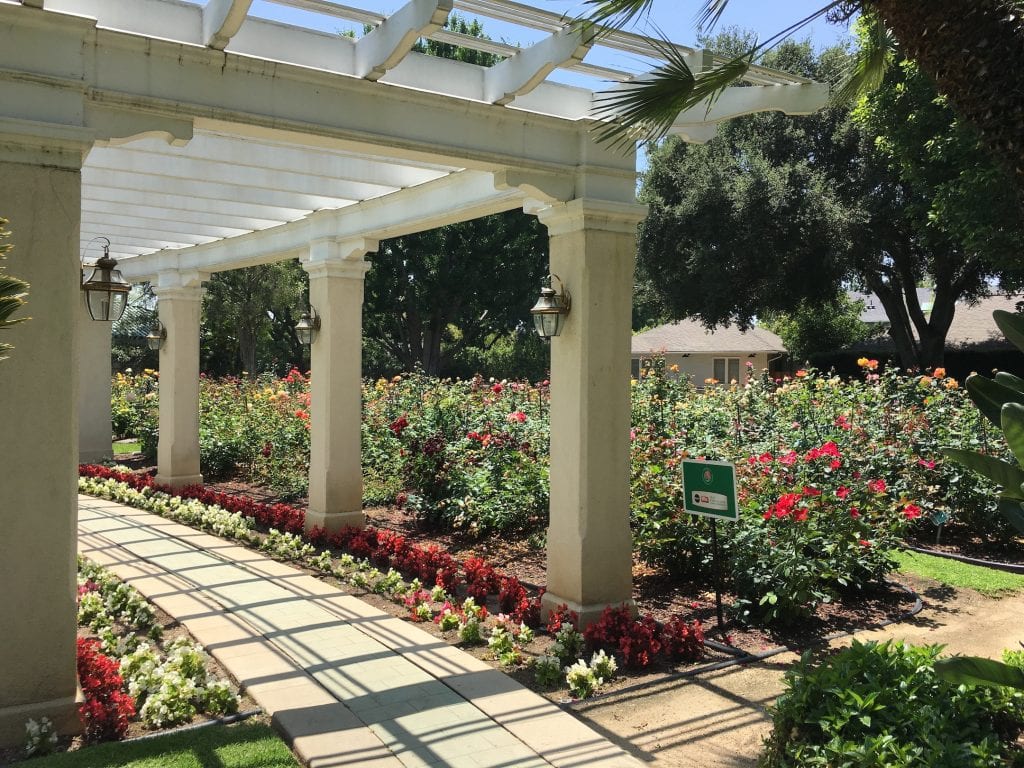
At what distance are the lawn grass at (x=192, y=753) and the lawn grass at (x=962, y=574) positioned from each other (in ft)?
19.7

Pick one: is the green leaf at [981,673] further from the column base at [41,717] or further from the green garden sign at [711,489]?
the column base at [41,717]

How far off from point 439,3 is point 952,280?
73.1 feet

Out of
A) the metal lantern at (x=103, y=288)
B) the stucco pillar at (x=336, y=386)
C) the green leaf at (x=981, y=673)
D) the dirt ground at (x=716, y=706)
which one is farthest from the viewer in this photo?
the stucco pillar at (x=336, y=386)

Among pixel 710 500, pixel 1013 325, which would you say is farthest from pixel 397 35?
pixel 710 500

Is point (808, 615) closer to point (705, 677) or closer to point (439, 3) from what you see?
point (705, 677)

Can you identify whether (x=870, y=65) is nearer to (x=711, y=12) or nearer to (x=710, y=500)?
(x=711, y=12)

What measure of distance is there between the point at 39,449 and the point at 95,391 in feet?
37.6

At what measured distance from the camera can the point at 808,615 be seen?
6332 millimetres

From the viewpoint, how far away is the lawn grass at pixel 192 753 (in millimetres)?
3957

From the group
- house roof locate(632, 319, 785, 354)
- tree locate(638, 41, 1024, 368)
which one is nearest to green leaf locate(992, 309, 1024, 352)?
tree locate(638, 41, 1024, 368)

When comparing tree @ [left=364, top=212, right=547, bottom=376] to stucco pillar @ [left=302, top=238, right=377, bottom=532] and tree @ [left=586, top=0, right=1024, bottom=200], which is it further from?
tree @ [left=586, top=0, right=1024, bottom=200]

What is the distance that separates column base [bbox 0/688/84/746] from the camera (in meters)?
4.14

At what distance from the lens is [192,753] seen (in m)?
4.14

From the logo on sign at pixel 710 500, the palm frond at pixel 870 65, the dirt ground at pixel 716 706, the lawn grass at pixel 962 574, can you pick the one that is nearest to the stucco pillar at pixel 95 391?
the logo on sign at pixel 710 500
